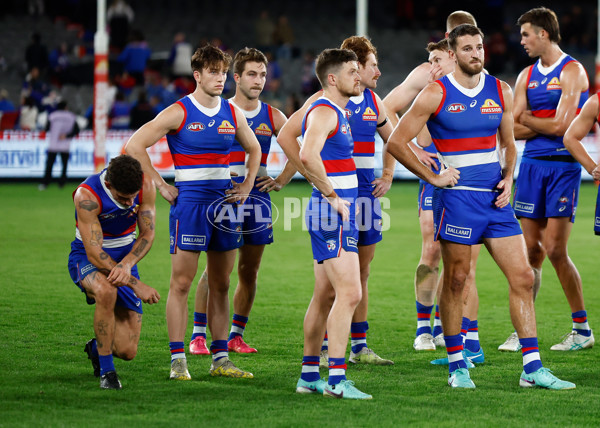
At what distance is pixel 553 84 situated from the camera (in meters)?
8.01

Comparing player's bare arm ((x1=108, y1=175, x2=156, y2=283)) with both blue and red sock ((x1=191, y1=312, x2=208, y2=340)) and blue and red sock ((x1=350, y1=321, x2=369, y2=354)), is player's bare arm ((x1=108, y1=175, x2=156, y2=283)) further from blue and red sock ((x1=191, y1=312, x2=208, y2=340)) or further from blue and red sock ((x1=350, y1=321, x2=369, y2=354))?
blue and red sock ((x1=350, y1=321, x2=369, y2=354))

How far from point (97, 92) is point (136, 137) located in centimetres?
1314

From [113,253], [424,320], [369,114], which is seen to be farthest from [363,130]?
[113,253]

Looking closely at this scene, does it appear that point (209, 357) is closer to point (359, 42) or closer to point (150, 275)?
point (359, 42)

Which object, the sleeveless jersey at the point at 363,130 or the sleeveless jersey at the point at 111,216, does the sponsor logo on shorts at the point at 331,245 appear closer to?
the sleeveless jersey at the point at 363,130

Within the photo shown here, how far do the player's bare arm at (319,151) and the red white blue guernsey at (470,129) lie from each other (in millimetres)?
867

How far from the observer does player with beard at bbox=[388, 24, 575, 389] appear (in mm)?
6328

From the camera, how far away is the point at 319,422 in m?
5.44

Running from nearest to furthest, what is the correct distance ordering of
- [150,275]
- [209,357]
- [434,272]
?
[209,357] → [434,272] → [150,275]

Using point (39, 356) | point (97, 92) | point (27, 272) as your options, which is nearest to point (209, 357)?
point (39, 356)

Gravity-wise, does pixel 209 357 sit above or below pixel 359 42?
below

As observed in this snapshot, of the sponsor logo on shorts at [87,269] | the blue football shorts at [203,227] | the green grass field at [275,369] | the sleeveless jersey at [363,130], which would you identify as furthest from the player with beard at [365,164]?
the sponsor logo on shorts at [87,269]

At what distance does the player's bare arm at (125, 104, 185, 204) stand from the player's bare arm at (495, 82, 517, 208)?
2338 millimetres

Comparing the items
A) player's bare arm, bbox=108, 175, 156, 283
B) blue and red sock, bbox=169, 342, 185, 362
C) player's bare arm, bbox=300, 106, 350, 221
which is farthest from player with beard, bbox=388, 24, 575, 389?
blue and red sock, bbox=169, 342, 185, 362
